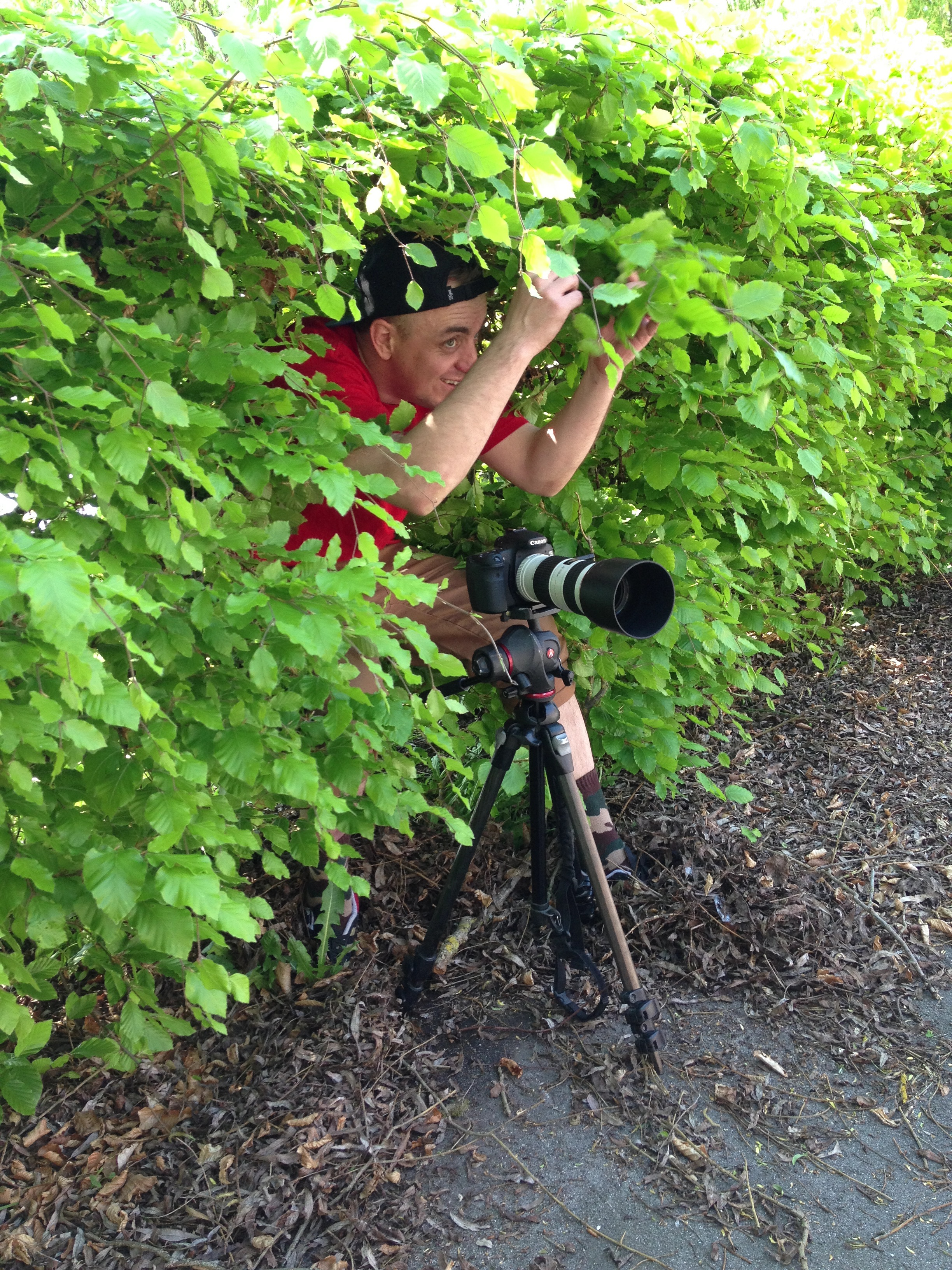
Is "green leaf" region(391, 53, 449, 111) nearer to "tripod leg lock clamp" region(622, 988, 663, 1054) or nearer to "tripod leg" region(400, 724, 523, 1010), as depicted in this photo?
"tripod leg" region(400, 724, 523, 1010)

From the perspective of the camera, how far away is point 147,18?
1172 millimetres

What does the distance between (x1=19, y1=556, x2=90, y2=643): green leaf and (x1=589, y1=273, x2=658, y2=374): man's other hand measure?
1237 millimetres

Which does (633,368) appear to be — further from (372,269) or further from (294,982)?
(294,982)

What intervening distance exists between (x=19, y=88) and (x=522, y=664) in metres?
1.41

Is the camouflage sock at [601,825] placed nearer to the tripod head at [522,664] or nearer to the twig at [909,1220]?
the tripod head at [522,664]

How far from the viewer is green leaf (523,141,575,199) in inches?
54.6

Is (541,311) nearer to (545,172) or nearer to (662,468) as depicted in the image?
(545,172)

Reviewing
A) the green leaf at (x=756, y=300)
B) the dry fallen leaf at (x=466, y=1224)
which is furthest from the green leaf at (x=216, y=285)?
the dry fallen leaf at (x=466, y=1224)

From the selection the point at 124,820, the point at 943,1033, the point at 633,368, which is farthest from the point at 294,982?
the point at 633,368

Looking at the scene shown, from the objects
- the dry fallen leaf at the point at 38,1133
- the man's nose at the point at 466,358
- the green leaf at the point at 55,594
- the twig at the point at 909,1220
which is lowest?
the twig at the point at 909,1220

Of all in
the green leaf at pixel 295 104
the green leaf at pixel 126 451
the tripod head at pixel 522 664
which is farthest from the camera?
the tripod head at pixel 522 664

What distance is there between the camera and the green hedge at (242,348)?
1.33 meters

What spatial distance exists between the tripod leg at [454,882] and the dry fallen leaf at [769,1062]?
89 centimetres

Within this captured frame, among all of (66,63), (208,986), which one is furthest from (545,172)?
(208,986)
